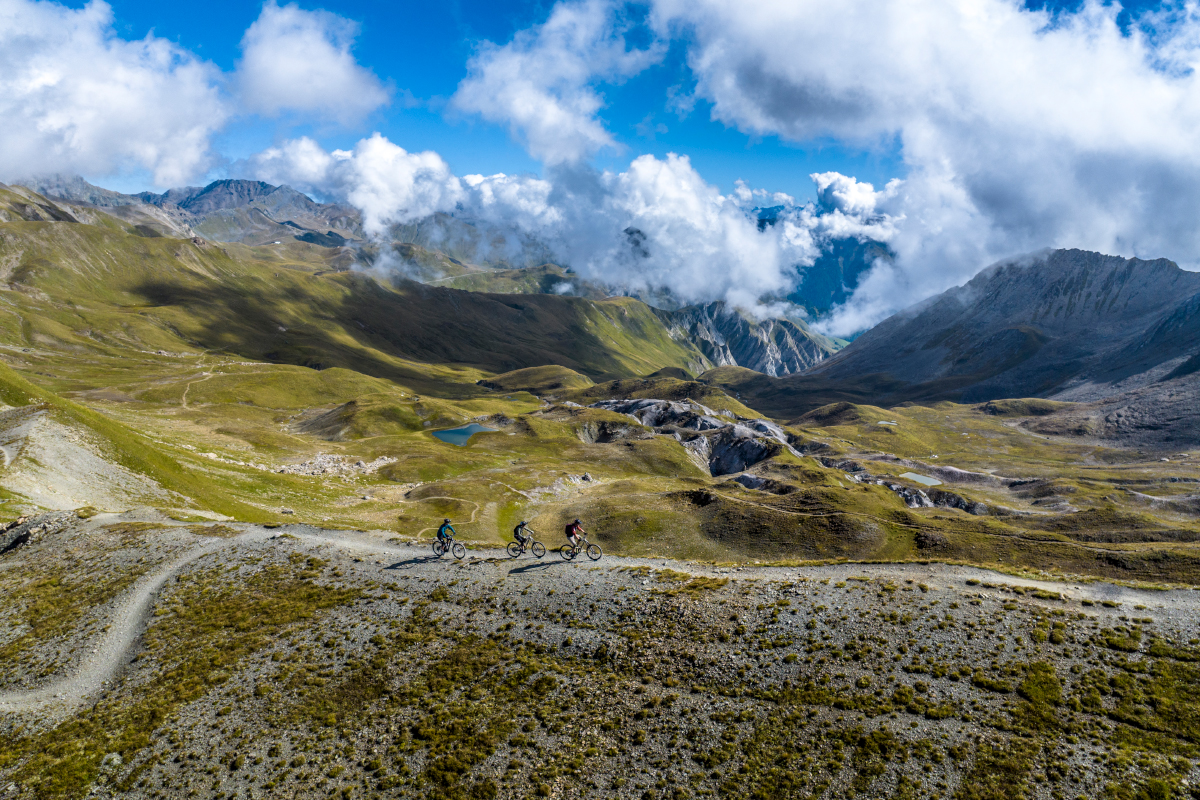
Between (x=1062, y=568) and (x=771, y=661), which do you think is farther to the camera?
(x=1062, y=568)

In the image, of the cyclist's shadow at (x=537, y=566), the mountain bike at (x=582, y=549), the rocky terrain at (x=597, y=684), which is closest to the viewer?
the rocky terrain at (x=597, y=684)

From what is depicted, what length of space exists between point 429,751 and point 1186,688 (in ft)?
122

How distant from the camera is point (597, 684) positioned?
1193 inches

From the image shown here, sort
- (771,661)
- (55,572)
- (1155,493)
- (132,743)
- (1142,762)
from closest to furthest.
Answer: (1142,762), (132,743), (771,661), (55,572), (1155,493)

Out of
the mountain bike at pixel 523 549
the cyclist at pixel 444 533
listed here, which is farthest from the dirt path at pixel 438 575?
the cyclist at pixel 444 533

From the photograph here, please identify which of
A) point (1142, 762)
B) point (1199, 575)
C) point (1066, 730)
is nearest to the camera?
point (1142, 762)

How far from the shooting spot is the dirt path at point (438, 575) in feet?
107

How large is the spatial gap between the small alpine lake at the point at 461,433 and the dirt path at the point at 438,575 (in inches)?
4700

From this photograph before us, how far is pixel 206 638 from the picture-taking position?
36031 millimetres

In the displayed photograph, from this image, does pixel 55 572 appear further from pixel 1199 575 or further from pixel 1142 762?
pixel 1199 575

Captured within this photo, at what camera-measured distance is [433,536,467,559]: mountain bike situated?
47.8m

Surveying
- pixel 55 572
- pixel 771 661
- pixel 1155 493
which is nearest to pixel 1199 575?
pixel 771 661

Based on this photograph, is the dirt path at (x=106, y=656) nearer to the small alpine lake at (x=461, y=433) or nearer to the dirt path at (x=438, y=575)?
the dirt path at (x=438, y=575)

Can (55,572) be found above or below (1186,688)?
below
